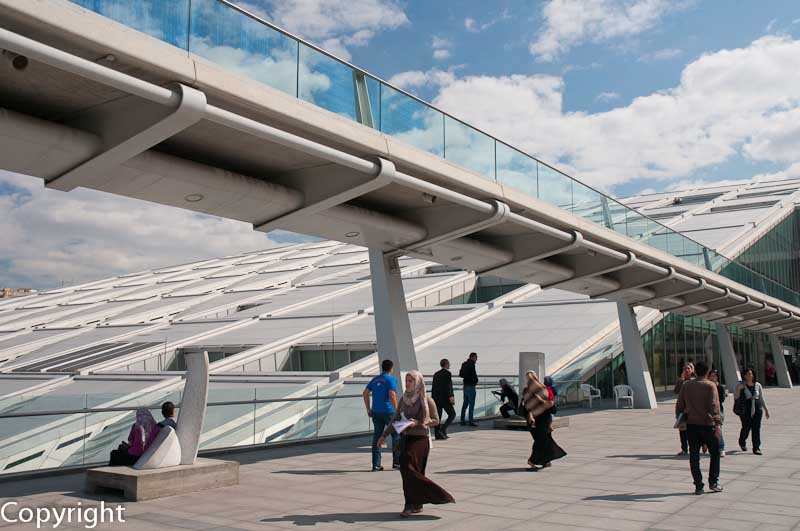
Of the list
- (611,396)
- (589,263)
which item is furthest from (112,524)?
(611,396)

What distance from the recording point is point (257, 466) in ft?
36.7

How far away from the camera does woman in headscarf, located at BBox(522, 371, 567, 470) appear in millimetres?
10836

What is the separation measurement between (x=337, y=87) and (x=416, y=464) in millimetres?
5150

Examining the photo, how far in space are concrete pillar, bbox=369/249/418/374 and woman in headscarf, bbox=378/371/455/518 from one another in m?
5.56

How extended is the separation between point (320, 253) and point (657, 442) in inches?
1931

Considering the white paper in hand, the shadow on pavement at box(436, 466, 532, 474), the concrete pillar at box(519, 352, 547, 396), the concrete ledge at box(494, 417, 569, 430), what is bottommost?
the shadow on pavement at box(436, 466, 532, 474)

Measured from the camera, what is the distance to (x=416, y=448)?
793 cm

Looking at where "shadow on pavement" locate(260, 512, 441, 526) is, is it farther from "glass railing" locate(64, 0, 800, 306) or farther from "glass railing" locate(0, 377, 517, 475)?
"glass railing" locate(64, 0, 800, 306)

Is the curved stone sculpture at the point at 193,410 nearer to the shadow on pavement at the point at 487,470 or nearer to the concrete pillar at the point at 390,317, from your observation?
the shadow on pavement at the point at 487,470

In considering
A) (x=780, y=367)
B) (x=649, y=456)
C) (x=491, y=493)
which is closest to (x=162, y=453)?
(x=491, y=493)

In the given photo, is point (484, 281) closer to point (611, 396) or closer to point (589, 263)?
point (611, 396)

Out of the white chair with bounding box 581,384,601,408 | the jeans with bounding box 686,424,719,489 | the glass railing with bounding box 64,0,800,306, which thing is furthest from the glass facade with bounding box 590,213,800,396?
the jeans with bounding box 686,424,719,489

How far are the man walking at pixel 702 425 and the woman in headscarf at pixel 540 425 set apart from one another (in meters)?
2.13

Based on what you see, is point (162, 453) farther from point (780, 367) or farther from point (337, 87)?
point (780, 367)
